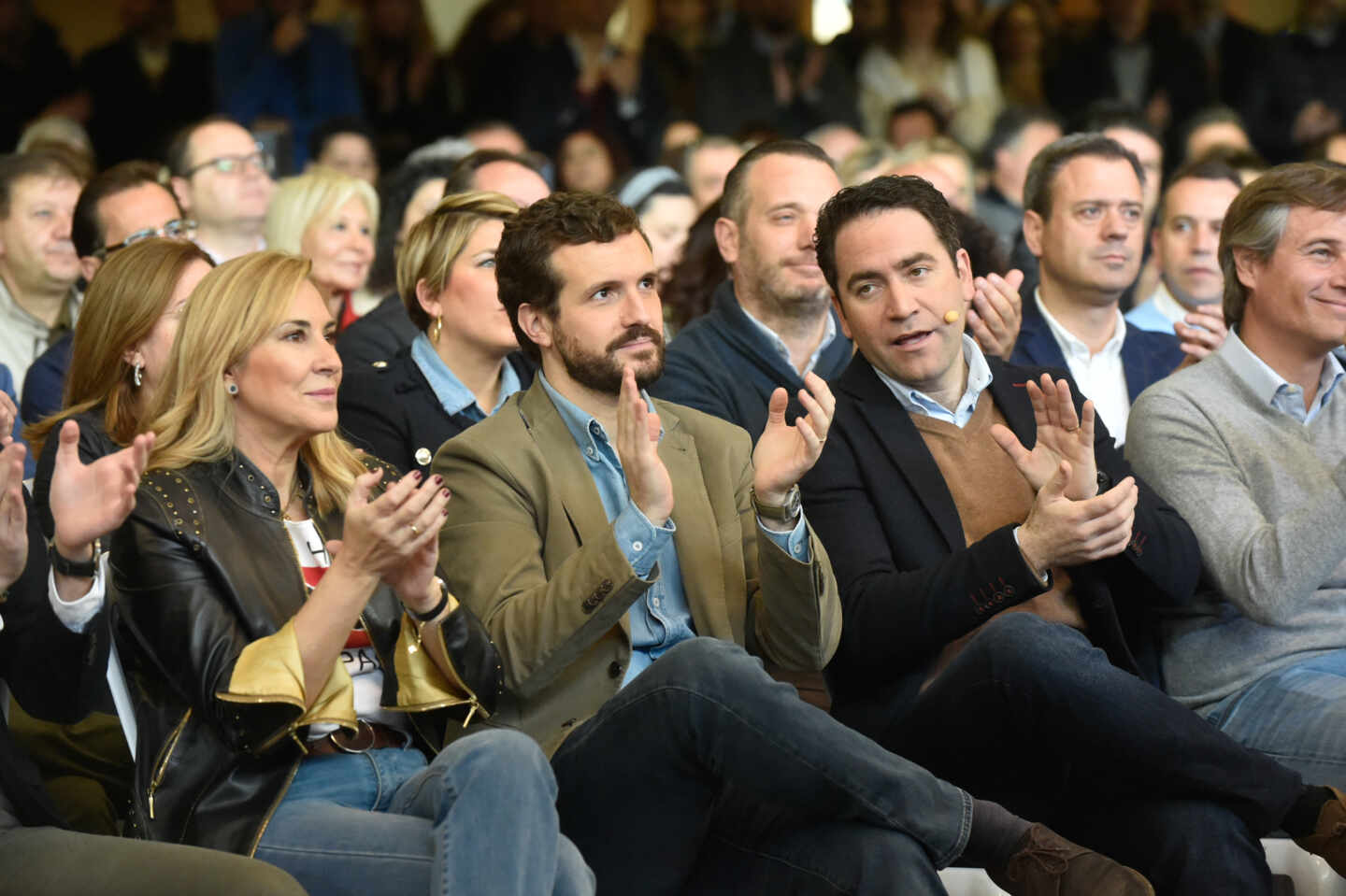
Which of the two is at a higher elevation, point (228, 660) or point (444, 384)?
point (444, 384)

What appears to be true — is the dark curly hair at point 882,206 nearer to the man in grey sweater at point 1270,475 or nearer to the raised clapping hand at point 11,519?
the man in grey sweater at point 1270,475

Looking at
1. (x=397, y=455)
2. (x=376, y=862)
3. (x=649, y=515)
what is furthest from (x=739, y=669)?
(x=397, y=455)

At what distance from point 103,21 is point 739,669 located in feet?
21.9

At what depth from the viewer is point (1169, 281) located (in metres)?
4.79

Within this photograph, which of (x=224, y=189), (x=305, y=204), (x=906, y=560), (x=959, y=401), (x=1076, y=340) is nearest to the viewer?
(x=906, y=560)

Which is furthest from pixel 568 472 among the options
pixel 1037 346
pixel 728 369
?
pixel 1037 346

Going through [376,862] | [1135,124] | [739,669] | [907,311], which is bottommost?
[376,862]

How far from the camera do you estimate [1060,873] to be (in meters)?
2.43

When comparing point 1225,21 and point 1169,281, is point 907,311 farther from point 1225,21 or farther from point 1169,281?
point 1225,21

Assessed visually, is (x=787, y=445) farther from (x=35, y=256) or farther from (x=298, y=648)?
(x=35, y=256)

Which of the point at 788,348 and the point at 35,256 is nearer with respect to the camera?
the point at 788,348

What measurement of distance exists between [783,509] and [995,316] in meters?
1.10

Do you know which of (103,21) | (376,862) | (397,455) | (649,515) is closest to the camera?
(376,862)

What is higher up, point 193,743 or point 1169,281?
point 1169,281
